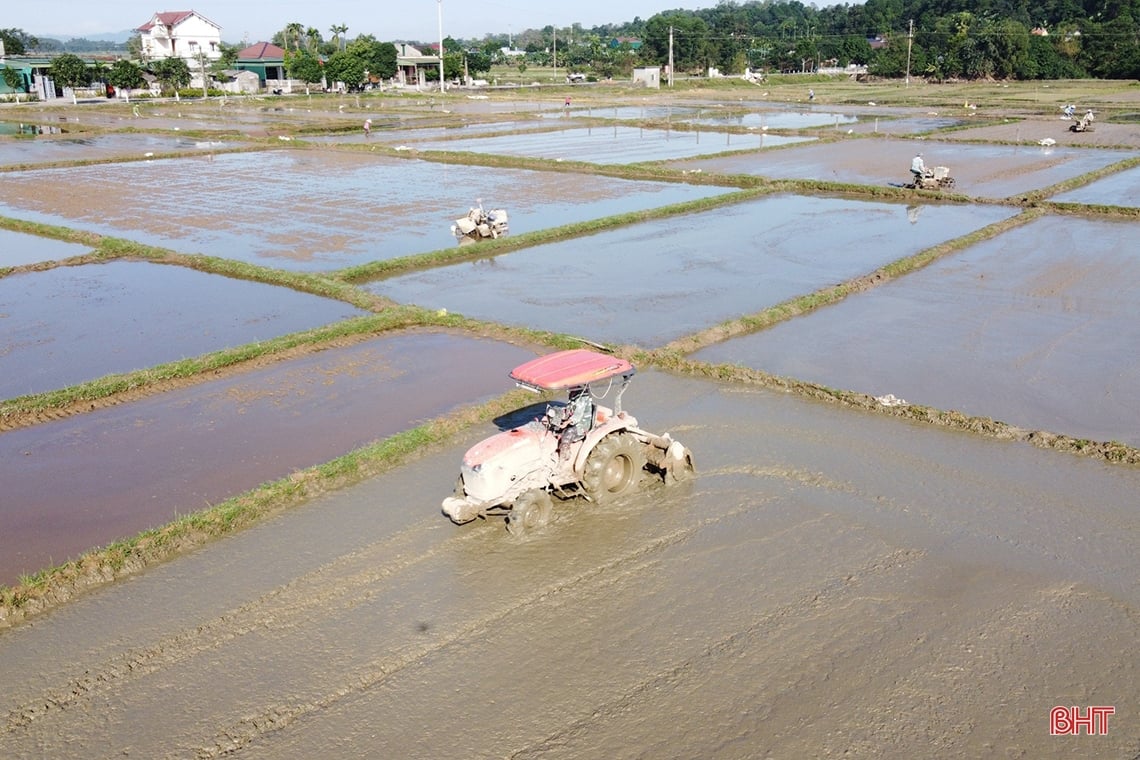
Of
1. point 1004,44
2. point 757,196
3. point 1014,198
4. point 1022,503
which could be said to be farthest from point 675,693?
point 1004,44

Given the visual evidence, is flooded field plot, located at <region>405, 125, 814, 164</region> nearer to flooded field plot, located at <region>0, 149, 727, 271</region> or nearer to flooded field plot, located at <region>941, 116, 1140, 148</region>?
flooded field plot, located at <region>0, 149, 727, 271</region>

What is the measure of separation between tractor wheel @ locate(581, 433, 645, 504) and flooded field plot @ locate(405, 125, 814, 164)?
2908 cm

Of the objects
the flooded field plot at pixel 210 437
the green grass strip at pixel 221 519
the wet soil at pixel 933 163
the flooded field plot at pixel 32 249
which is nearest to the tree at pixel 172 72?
the flooded field plot at pixel 32 249

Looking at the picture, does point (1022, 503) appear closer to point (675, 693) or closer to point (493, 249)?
point (675, 693)

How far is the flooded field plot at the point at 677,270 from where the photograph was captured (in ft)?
55.7

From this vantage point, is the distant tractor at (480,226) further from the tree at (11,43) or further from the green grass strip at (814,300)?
the tree at (11,43)

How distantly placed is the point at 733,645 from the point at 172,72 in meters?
85.3

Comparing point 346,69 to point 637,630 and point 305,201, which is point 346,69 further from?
point 637,630

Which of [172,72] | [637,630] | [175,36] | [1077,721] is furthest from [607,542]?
[175,36]

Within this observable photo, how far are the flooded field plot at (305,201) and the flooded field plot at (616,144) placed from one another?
5.22 m

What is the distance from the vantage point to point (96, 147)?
4425 cm

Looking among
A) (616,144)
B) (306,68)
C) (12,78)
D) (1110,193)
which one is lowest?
(1110,193)

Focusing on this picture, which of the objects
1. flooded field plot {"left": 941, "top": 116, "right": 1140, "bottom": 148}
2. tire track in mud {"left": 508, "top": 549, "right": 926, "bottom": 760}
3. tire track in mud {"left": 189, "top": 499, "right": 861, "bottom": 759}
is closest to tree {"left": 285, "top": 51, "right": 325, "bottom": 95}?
flooded field plot {"left": 941, "top": 116, "right": 1140, "bottom": 148}

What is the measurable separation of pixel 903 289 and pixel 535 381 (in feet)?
40.6
